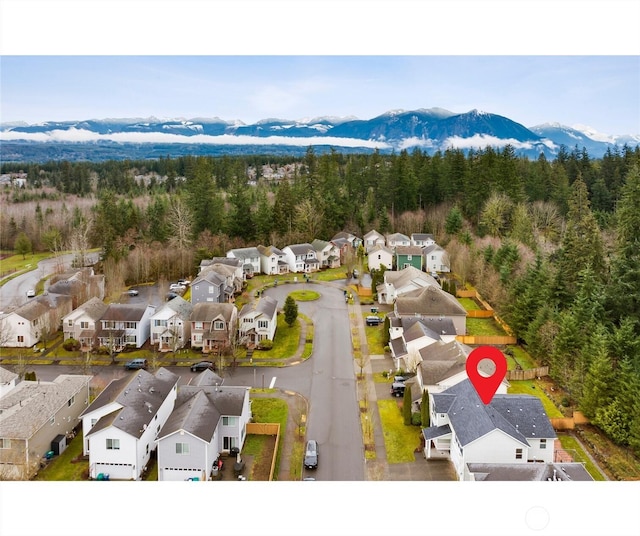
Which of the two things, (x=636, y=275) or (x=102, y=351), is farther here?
(x=102, y=351)

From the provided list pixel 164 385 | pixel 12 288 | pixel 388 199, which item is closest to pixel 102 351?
pixel 164 385

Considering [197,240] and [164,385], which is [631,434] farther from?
[197,240]

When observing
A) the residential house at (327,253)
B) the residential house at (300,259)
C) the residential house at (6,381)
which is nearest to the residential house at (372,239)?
the residential house at (327,253)

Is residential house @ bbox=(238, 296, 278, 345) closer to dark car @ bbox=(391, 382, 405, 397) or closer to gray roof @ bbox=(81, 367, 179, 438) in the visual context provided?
gray roof @ bbox=(81, 367, 179, 438)

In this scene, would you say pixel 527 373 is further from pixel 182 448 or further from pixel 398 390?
pixel 182 448

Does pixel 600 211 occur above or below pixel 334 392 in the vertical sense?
above

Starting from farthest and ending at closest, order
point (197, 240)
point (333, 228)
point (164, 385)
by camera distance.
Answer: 1. point (333, 228)
2. point (197, 240)
3. point (164, 385)

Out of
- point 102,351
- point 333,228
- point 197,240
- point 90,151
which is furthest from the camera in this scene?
point 90,151
